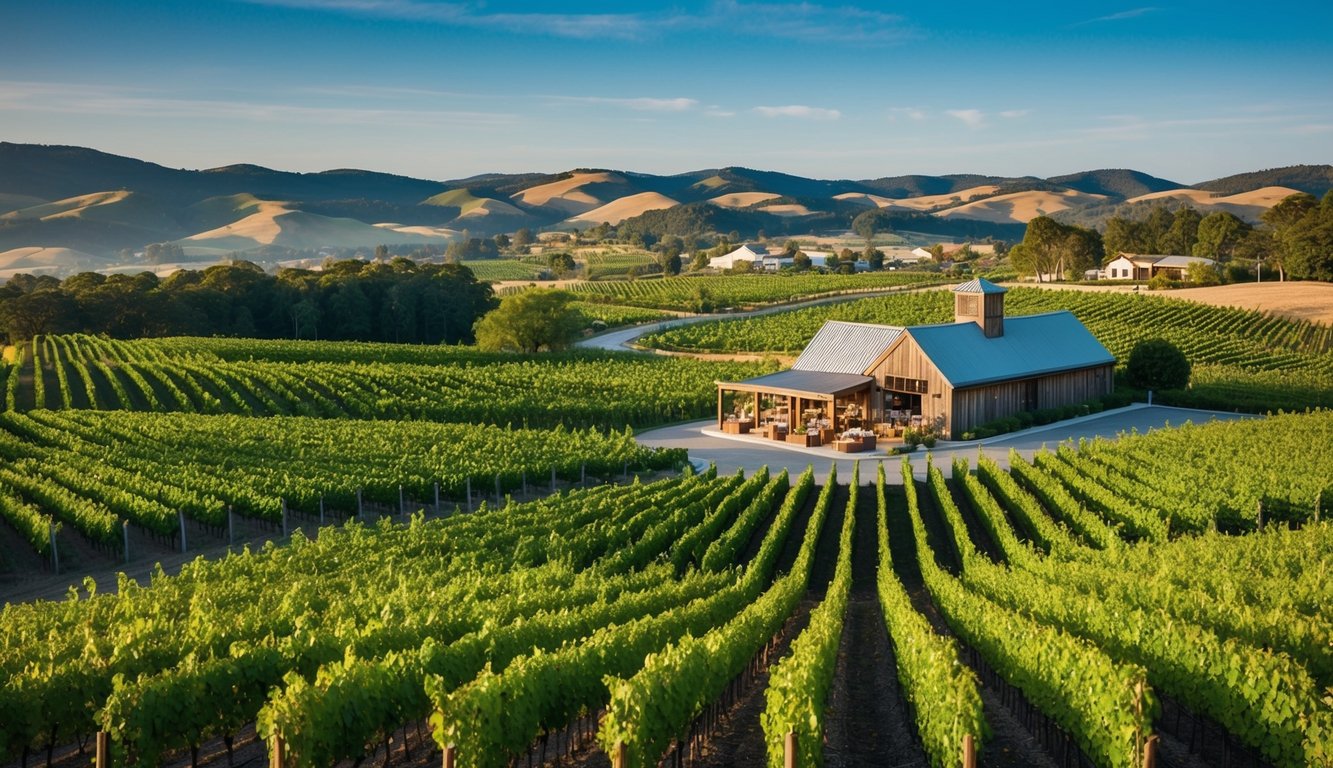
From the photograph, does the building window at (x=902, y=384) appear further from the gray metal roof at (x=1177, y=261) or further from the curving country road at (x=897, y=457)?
the gray metal roof at (x=1177, y=261)

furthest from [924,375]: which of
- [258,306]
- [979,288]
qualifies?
[258,306]

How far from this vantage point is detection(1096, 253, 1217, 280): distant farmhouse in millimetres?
97256

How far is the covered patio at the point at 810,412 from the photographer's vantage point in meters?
39.2

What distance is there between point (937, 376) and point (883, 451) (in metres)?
3.89

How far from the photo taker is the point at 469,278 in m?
94.4

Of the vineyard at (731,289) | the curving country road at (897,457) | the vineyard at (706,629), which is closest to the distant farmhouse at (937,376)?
the curving country road at (897,457)

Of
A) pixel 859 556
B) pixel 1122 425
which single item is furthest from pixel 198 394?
pixel 1122 425

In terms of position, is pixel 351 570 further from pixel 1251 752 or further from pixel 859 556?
pixel 1251 752

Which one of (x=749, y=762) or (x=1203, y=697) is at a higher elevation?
(x=1203, y=697)

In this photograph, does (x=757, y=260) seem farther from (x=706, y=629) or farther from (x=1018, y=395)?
(x=706, y=629)

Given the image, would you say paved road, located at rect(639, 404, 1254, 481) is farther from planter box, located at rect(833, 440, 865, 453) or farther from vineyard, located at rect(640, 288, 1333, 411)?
vineyard, located at rect(640, 288, 1333, 411)

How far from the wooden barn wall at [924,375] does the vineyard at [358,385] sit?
928cm

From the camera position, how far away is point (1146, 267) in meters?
100

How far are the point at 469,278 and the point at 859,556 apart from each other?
2959 inches
